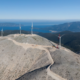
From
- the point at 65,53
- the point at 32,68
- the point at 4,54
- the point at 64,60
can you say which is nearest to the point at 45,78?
the point at 32,68

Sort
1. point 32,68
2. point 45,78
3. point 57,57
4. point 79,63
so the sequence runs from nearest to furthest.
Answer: point 45,78 → point 79,63 → point 32,68 → point 57,57

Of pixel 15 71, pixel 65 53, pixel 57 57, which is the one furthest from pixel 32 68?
pixel 65 53

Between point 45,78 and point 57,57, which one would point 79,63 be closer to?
point 57,57

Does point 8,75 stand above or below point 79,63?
below

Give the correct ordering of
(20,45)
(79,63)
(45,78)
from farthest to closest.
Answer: (20,45) < (79,63) < (45,78)

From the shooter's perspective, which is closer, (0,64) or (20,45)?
(0,64)

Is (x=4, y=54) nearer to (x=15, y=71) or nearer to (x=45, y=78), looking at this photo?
(x=15, y=71)

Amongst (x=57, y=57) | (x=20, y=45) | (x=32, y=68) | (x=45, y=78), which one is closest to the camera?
(x=45, y=78)

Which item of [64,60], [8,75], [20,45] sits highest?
[20,45]

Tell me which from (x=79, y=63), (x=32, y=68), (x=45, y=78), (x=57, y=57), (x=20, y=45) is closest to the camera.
Answer: (x=45, y=78)
